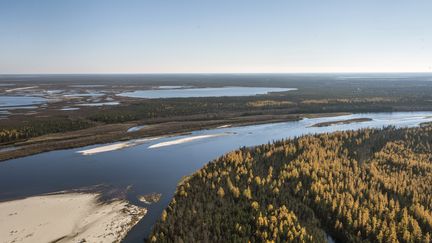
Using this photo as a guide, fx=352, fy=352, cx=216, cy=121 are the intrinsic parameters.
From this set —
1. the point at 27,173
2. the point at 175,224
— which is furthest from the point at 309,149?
the point at 27,173

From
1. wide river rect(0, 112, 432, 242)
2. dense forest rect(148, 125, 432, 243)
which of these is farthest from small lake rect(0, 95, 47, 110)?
dense forest rect(148, 125, 432, 243)

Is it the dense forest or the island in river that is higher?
the dense forest

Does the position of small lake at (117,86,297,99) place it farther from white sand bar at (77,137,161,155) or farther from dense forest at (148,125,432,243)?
dense forest at (148,125,432,243)

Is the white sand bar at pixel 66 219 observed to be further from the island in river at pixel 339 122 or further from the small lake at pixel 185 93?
the small lake at pixel 185 93

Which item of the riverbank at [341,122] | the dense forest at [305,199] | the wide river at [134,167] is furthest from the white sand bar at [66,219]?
the riverbank at [341,122]

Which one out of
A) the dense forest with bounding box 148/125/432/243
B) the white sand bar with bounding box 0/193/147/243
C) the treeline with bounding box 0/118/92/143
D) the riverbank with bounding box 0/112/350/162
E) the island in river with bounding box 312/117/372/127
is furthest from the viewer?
the island in river with bounding box 312/117/372/127

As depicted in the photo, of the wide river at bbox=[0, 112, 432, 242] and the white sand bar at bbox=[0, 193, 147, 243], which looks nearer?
the white sand bar at bbox=[0, 193, 147, 243]

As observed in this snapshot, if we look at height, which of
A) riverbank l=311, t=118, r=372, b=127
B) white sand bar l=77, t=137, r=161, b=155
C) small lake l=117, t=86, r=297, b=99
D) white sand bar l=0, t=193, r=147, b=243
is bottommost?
small lake l=117, t=86, r=297, b=99
